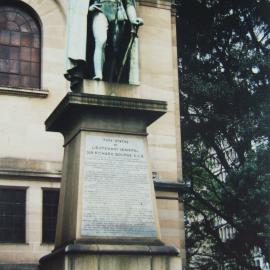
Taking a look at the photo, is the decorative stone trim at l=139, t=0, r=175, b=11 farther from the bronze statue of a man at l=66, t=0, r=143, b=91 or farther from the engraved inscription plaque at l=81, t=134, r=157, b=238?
the engraved inscription plaque at l=81, t=134, r=157, b=238

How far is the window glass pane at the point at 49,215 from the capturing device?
58.8ft

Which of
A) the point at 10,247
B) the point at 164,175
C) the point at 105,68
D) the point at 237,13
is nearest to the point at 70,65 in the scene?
the point at 105,68

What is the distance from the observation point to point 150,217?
34.1ft

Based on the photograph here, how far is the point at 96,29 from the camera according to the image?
37.1ft

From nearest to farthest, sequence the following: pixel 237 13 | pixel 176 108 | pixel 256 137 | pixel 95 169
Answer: pixel 95 169 < pixel 176 108 < pixel 256 137 < pixel 237 13

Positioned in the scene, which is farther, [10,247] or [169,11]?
[169,11]

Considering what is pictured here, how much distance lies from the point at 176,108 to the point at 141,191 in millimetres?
10382

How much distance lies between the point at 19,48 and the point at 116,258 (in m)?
11.0

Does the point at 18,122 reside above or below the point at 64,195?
above

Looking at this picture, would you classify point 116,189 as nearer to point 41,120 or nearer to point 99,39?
point 99,39

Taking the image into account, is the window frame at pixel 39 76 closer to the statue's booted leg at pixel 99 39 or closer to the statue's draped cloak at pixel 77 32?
the statue's draped cloak at pixel 77 32

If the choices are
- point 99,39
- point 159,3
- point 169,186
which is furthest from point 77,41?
point 159,3

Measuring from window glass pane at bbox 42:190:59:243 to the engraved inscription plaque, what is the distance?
7897mm

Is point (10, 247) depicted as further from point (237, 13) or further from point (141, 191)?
point (237, 13)
